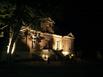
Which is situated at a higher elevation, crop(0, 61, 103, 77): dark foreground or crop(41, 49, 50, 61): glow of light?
crop(41, 49, 50, 61): glow of light

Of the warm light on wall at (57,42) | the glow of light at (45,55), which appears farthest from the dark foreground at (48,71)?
the warm light on wall at (57,42)

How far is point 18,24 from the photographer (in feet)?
126

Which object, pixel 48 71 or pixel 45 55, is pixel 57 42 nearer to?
pixel 45 55

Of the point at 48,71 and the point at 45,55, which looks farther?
the point at 45,55

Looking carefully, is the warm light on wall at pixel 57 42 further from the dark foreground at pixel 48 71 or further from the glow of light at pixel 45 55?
the dark foreground at pixel 48 71

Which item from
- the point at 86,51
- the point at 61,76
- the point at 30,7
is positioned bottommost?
the point at 61,76

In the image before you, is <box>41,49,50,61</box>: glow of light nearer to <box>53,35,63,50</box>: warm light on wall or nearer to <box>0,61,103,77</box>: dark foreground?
<box>53,35,63,50</box>: warm light on wall

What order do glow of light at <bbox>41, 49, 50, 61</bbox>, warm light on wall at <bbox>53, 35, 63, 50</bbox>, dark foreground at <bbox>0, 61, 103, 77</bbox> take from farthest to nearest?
warm light on wall at <bbox>53, 35, 63, 50</bbox>
glow of light at <bbox>41, 49, 50, 61</bbox>
dark foreground at <bbox>0, 61, 103, 77</bbox>

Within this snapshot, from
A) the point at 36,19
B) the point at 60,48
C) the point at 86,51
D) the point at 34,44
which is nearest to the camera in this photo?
the point at 86,51

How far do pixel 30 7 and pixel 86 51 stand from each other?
513 inches

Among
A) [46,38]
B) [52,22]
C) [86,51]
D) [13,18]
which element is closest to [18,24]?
[13,18]

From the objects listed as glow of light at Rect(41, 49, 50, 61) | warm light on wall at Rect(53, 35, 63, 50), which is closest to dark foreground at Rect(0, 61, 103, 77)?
glow of light at Rect(41, 49, 50, 61)

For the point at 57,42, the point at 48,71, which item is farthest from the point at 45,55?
the point at 48,71

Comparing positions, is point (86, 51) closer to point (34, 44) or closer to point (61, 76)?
point (61, 76)
